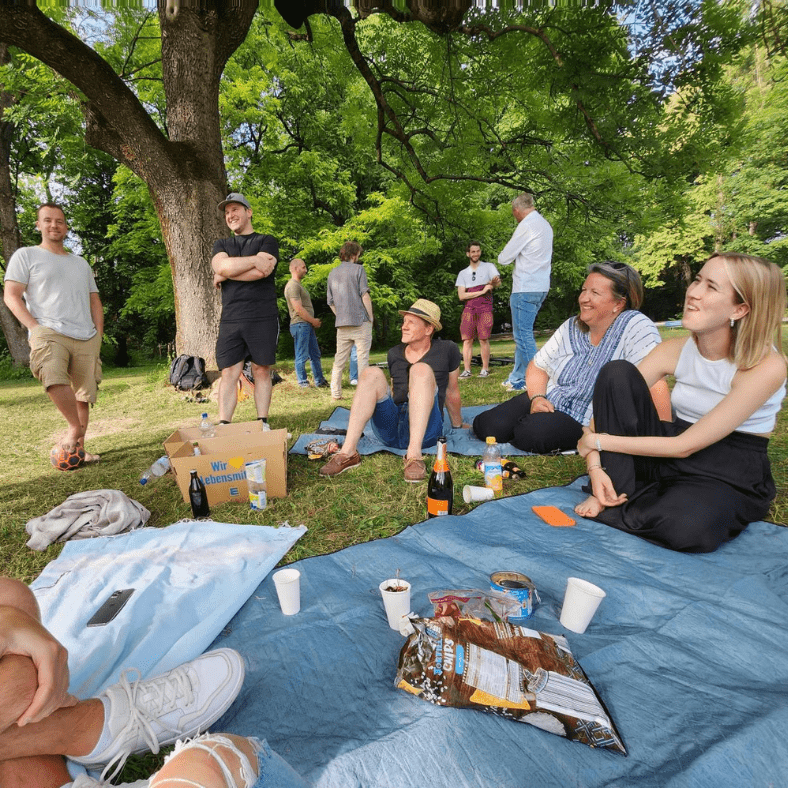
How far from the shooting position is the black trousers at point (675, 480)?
2.17 metres

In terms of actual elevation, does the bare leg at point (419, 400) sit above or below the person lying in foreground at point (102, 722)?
above

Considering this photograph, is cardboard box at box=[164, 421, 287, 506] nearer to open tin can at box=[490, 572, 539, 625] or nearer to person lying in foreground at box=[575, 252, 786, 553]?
open tin can at box=[490, 572, 539, 625]

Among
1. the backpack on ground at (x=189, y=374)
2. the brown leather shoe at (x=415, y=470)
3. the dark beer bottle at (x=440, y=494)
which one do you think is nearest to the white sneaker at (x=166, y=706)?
the dark beer bottle at (x=440, y=494)

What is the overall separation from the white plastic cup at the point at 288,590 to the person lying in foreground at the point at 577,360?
2.40m

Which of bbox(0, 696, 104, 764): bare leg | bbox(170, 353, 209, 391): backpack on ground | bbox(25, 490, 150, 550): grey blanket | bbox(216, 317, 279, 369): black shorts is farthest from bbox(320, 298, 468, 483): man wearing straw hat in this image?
bbox(170, 353, 209, 391): backpack on ground

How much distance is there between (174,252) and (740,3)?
662cm

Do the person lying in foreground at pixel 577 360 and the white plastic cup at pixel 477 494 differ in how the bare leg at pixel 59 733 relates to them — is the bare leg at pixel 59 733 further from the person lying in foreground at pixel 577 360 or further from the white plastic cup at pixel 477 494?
the person lying in foreground at pixel 577 360

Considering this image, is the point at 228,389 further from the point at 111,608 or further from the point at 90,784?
the point at 90,784

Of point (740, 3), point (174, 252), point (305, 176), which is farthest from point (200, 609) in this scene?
point (305, 176)

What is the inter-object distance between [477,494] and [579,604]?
119 cm

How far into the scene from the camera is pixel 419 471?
3.17 metres

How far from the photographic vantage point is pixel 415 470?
3178 millimetres

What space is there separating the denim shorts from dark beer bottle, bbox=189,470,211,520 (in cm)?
130

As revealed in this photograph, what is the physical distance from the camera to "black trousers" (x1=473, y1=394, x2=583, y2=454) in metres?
3.59
